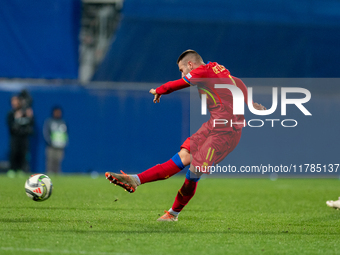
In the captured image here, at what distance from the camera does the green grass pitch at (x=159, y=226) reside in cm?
473

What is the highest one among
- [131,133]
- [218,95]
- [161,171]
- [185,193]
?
[218,95]

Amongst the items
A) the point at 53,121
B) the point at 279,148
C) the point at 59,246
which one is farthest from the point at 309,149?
the point at 59,246

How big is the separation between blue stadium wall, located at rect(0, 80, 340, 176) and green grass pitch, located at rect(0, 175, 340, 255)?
730 cm

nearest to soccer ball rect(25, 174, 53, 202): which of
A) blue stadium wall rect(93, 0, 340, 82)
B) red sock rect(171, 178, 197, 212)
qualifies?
red sock rect(171, 178, 197, 212)

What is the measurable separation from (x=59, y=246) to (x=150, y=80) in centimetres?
1354

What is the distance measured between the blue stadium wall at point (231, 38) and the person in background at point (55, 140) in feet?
7.98

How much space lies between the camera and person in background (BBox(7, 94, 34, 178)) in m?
15.5

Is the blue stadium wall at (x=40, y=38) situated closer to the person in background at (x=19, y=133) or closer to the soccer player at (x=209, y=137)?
Answer: the person in background at (x=19, y=133)

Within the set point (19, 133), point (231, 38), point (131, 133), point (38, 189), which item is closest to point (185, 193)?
point (38, 189)

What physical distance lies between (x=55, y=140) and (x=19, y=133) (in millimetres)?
1092

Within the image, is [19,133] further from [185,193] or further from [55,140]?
[185,193]

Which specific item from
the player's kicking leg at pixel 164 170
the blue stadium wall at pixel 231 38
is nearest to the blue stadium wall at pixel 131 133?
the blue stadium wall at pixel 231 38

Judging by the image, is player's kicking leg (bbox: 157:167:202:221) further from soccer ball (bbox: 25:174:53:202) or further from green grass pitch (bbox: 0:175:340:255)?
soccer ball (bbox: 25:174:53:202)

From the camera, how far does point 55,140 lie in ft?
52.3
